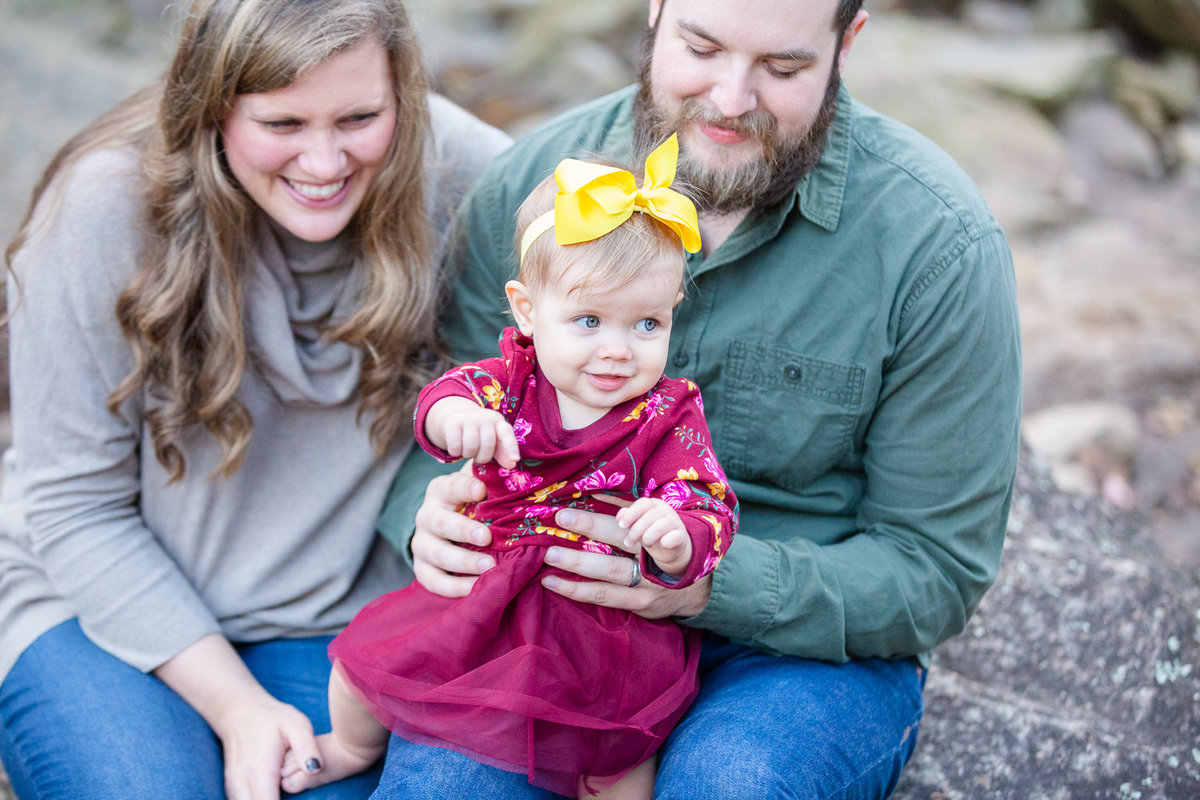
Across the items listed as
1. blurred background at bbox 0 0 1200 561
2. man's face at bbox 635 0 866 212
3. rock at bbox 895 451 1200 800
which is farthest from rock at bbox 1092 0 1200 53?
man's face at bbox 635 0 866 212

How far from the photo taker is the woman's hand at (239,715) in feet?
6.76

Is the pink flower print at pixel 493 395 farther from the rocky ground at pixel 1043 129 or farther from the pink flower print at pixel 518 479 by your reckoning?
the rocky ground at pixel 1043 129

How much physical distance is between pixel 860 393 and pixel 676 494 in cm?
58

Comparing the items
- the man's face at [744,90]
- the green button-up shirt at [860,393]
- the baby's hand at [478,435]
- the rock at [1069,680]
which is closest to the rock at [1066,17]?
the rock at [1069,680]

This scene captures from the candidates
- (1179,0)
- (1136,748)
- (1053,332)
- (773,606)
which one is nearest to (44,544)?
(773,606)

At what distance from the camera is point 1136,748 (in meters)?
2.26

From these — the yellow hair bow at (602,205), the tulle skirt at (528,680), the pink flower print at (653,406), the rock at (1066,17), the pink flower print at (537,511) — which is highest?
the yellow hair bow at (602,205)

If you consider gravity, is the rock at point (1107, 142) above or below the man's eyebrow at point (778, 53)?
below

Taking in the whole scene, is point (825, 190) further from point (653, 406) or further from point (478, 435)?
point (478, 435)

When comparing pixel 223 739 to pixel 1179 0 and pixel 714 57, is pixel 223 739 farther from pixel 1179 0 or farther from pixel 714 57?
pixel 1179 0

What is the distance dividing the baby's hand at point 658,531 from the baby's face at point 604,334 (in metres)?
0.22

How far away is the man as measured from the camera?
6.29 feet

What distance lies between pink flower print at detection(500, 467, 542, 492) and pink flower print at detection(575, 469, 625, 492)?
8cm

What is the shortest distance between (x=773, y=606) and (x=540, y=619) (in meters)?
0.46
